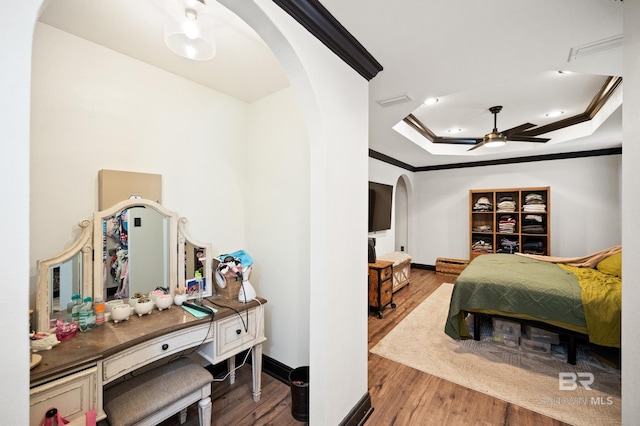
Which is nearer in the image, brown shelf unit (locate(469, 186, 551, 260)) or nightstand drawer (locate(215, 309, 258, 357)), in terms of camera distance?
nightstand drawer (locate(215, 309, 258, 357))

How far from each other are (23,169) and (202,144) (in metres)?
1.74

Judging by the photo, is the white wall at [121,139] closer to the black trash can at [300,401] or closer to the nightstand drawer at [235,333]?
the nightstand drawer at [235,333]

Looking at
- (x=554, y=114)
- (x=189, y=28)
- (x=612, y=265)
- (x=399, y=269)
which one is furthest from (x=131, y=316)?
(x=554, y=114)

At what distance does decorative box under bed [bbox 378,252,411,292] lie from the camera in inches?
169

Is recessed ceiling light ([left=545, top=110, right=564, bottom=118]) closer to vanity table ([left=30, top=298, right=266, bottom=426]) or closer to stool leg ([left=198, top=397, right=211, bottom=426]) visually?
vanity table ([left=30, top=298, right=266, bottom=426])

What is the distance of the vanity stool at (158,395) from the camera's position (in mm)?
1324

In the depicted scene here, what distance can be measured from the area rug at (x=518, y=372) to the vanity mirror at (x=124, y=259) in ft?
6.56

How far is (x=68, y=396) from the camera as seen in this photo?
1.16 metres

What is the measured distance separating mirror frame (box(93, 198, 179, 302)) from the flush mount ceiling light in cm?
99

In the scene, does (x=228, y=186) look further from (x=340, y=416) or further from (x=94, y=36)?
(x=340, y=416)

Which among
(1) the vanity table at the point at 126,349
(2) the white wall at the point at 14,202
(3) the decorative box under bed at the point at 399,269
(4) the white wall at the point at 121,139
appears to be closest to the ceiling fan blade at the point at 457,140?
(3) the decorative box under bed at the point at 399,269

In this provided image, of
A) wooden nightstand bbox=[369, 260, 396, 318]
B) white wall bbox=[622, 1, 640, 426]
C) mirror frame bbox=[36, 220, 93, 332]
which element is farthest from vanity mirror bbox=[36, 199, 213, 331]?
white wall bbox=[622, 1, 640, 426]

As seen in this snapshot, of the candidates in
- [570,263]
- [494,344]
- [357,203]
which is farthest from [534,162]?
[357,203]

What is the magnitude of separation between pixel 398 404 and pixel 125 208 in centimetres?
234
